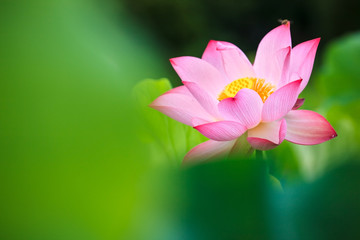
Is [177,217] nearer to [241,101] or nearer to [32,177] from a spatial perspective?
[32,177]

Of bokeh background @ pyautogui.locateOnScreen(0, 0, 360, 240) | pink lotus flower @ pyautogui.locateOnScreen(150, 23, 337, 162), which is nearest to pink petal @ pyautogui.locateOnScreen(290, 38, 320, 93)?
pink lotus flower @ pyautogui.locateOnScreen(150, 23, 337, 162)

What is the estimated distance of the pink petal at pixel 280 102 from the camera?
25 centimetres

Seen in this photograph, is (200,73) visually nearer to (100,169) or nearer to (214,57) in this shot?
(214,57)

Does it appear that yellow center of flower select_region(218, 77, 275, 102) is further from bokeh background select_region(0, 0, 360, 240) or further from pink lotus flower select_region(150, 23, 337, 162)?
bokeh background select_region(0, 0, 360, 240)

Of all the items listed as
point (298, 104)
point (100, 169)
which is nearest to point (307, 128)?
point (298, 104)

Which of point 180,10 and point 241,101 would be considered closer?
point 241,101

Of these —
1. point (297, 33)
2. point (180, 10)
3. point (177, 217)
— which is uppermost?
point (180, 10)

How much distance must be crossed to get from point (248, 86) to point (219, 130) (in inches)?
2.9

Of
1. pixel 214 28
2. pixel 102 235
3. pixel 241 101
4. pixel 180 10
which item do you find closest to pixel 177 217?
pixel 102 235

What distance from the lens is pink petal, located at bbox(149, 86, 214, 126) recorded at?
27 cm

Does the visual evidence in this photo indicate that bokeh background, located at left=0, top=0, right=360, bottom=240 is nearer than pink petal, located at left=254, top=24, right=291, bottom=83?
Yes

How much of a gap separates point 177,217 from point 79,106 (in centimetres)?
5

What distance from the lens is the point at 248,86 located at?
12.5 inches

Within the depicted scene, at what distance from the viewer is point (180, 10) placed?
4836 mm
